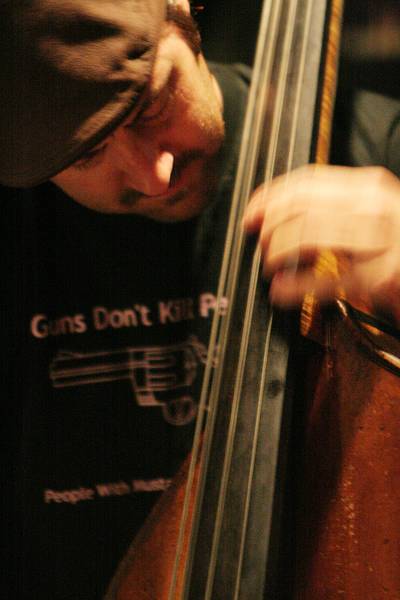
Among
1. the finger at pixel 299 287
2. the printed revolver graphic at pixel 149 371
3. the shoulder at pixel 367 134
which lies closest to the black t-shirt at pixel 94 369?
the printed revolver graphic at pixel 149 371

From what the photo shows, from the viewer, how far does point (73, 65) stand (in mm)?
621

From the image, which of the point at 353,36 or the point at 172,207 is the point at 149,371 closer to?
the point at 172,207

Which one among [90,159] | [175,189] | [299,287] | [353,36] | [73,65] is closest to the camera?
[299,287]

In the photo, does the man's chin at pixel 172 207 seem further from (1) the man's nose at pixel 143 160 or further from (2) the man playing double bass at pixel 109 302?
(1) the man's nose at pixel 143 160

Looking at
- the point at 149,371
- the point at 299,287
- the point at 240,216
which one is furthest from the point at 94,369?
the point at 299,287

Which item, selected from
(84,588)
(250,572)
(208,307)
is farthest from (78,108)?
(84,588)

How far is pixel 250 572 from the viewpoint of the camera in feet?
1.51

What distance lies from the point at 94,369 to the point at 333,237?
53 cm

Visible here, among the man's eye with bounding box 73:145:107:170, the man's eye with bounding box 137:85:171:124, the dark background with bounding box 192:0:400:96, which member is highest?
the dark background with bounding box 192:0:400:96

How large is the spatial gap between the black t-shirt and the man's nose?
0.20m

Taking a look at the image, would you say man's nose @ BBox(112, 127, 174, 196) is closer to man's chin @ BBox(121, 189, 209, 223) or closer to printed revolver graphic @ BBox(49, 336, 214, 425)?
man's chin @ BBox(121, 189, 209, 223)

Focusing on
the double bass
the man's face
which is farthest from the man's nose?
the double bass

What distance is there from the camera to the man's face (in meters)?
0.73

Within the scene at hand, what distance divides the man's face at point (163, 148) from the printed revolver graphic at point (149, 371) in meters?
0.23
